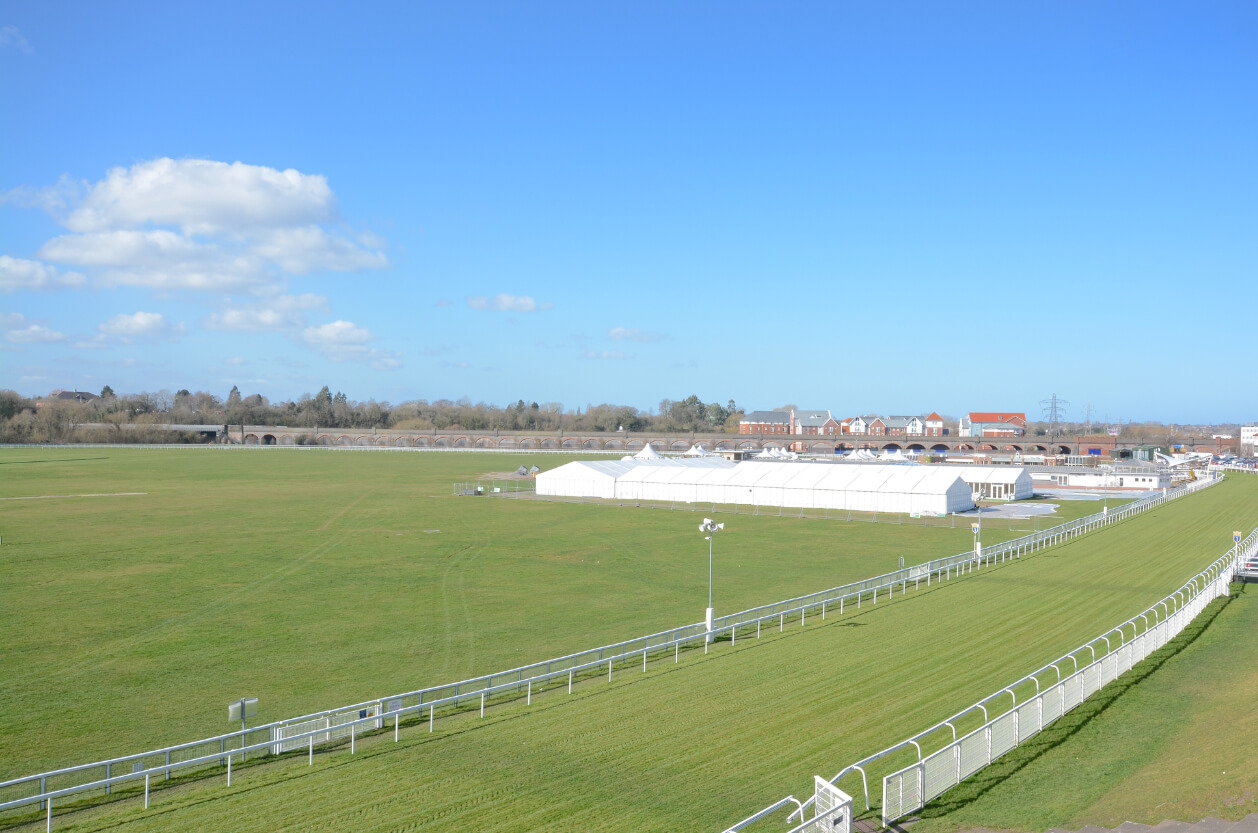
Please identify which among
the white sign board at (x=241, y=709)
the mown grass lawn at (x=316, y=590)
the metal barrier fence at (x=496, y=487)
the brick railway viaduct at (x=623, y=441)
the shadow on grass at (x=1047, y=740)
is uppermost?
the brick railway viaduct at (x=623, y=441)

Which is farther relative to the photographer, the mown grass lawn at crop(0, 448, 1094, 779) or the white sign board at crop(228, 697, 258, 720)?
the mown grass lawn at crop(0, 448, 1094, 779)

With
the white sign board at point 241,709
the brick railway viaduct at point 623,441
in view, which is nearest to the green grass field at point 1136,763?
the white sign board at point 241,709

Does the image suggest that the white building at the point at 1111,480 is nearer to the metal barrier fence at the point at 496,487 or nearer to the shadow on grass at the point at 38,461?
the metal barrier fence at the point at 496,487

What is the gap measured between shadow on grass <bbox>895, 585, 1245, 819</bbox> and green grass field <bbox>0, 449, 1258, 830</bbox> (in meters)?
Answer: 1.96

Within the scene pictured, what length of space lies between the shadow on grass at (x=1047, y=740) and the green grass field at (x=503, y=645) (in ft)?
6.42

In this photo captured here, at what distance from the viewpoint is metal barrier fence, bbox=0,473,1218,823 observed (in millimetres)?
13781

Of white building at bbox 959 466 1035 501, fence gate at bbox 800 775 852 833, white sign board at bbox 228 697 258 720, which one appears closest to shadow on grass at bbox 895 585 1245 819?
fence gate at bbox 800 775 852 833

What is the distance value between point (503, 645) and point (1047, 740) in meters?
14.4

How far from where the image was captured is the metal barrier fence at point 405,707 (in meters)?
13.8

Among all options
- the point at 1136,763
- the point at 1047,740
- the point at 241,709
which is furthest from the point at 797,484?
the point at 241,709

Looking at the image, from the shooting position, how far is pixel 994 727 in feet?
47.6

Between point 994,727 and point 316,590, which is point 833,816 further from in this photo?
point 316,590

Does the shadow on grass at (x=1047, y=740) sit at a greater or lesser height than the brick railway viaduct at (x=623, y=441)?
lesser

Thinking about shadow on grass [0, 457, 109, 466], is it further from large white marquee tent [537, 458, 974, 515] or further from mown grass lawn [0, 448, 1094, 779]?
large white marquee tent [537, 458, 974, 515]
